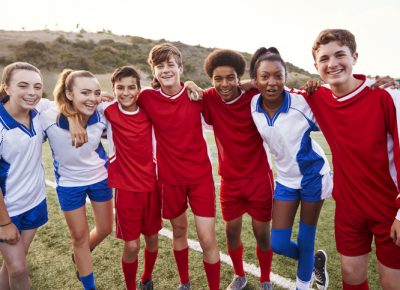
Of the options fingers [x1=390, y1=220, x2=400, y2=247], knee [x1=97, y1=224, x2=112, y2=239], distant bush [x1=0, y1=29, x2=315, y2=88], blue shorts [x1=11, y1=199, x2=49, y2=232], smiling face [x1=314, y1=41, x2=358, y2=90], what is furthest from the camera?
distant bush [x1=0, y1=29, x2=315, y2=88]

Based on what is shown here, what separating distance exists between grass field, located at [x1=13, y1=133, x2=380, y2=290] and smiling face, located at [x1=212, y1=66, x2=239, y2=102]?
179 cm

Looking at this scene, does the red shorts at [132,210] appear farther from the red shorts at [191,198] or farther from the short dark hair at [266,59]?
the short dark hair at [266,59]

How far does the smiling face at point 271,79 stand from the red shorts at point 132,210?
1247 millimetres

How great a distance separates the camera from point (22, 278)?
8.35 ft

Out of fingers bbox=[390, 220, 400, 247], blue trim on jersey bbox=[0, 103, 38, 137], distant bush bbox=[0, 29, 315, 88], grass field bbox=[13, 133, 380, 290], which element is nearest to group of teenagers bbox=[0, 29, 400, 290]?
blue trim on jersey bbox=[0, 103, 38, 137]

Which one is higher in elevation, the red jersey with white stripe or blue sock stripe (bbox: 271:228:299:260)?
the red jersey with white stripe

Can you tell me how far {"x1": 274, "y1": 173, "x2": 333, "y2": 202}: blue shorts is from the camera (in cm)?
275

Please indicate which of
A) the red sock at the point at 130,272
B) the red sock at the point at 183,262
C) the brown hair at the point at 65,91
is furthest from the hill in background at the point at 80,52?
the red sock at the point at 183,262

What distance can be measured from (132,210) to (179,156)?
23.3 inches

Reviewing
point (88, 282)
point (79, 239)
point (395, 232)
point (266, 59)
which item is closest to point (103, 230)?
point (79, 239)

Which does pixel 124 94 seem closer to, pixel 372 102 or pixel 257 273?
pixel 372 102

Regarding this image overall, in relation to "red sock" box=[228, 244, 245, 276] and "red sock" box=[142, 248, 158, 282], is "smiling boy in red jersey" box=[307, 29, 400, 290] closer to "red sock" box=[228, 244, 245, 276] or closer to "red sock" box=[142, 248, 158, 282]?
"red sock" box=[228, 244, 245, 276]

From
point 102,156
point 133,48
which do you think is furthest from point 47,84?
point 102,156

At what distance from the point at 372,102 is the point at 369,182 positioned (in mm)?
501
